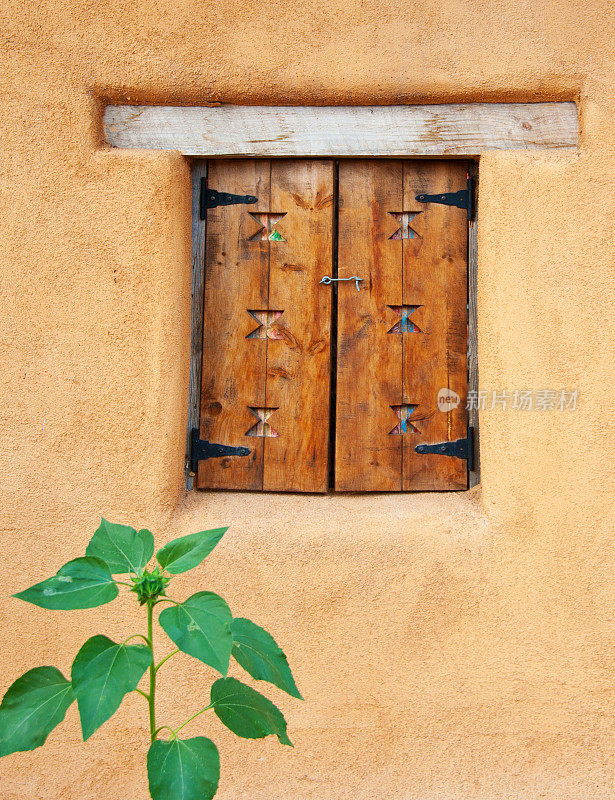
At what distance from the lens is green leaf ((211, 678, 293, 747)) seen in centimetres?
119

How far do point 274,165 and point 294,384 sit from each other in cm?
87

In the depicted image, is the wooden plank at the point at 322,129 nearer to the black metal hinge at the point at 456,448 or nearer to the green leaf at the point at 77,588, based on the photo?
the black metal hinge at the point at 456,448

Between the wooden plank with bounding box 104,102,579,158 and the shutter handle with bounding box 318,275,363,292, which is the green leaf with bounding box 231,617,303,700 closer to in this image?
the shutter handle with bounding box 318,275,363,292

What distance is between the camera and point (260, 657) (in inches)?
46.9

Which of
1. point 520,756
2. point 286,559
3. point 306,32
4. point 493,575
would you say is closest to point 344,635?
point 286,559

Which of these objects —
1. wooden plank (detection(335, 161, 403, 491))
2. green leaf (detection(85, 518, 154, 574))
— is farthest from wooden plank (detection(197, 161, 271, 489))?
green leaf (detection(85, 518, 154, 574))

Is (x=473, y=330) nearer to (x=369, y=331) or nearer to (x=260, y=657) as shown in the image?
(x=369, y=331)

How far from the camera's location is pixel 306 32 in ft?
7.13

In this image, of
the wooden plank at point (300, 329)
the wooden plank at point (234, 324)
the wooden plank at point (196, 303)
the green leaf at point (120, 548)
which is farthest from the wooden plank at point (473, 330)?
the green leaf at point (120, 548)

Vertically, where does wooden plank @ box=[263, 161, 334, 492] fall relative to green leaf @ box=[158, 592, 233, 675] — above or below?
above

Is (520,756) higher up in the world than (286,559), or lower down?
lower down

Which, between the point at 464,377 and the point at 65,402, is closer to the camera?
the point at 65,402

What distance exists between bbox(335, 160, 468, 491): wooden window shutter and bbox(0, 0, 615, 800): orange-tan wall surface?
16 centimetres

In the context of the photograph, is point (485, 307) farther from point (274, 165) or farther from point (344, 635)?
point (344, 635)
